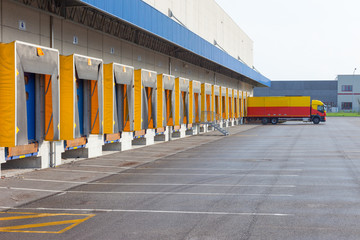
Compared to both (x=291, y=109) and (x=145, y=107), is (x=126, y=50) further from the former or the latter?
(x=291, y=109)

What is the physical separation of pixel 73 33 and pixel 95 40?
191 cm

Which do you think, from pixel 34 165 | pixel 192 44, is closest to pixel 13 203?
pixel 34 165

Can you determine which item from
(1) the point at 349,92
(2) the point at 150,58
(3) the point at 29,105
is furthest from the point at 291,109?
(1) the point at 349,92

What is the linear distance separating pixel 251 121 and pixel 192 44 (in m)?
32.7

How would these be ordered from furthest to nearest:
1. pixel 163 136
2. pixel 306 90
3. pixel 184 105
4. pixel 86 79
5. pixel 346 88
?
pixel 306 90 < pixel 346 88 < pixel 184 105 < pixel 163 136 < pixel 86 79

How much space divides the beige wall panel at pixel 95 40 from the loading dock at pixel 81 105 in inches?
75.0

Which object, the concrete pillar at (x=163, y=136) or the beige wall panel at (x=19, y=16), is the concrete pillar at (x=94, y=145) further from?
the concrete pillar at (x=163, y=136)

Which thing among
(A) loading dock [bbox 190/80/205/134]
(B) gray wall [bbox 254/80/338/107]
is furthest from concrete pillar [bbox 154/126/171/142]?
(B) gray wall [bbox 254/80/338/107]

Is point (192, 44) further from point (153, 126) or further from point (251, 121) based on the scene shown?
point (251, 121)

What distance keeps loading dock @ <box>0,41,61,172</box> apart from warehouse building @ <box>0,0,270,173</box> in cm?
3

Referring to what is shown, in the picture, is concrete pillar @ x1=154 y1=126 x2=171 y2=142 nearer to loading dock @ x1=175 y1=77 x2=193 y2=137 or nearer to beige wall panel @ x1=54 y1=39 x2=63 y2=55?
loading dock @ x1=175 y1=77 x2=193 y2=137

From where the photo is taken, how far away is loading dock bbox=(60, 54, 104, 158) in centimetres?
1593

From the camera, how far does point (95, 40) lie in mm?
20078

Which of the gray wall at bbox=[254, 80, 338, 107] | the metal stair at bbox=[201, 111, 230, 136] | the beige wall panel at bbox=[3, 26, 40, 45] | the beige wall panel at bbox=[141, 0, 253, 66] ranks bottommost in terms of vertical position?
the metal stair at bbox=[201, 111, 230, 136]
